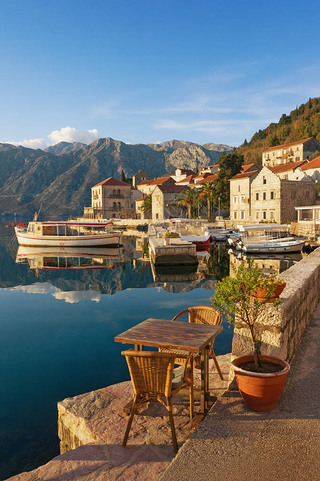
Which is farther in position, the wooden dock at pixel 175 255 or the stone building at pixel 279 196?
the stone building at pixel 279 196

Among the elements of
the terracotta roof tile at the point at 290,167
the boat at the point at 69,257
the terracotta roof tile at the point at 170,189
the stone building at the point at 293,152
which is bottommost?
the boat at the point at 69,257

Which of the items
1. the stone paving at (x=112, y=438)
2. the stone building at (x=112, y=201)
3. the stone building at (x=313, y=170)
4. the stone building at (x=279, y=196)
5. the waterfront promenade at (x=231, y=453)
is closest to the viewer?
the waterfront promenade at (x=231, y=453)

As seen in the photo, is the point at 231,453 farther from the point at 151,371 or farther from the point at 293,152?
the point at 293,152

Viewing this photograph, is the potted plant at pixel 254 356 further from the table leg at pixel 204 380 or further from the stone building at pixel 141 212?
→ the stone building at pixel 141 212

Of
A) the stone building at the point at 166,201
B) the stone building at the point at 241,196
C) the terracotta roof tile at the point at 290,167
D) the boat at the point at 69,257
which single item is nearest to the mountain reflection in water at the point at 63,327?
the boat at the point at 69,257

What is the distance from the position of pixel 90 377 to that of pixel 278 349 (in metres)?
5.54

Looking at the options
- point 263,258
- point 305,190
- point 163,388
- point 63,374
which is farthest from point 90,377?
point 305,190

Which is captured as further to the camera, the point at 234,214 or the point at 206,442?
the point at 234,214

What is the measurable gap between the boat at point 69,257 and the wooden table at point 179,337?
26004mm

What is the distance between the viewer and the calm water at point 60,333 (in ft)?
20.7

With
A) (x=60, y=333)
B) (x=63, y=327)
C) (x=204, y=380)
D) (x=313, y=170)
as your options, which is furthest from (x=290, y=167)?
(x=204, y=380)

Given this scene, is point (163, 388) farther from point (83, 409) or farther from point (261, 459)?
point (83, 409)

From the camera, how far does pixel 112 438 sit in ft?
12.8

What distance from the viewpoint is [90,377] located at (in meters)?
8.41
